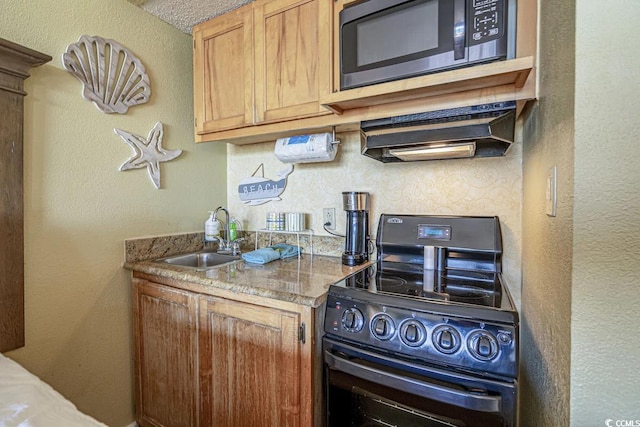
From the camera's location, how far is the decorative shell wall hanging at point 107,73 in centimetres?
146

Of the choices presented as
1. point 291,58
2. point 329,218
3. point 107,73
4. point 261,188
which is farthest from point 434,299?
point 107,73

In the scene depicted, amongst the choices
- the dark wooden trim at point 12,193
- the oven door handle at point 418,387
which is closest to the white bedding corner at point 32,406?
the dark wooden trim at point 12,193

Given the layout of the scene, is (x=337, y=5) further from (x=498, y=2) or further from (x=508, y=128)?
Result: (x=508, y=128)

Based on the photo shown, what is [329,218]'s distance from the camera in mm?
1832

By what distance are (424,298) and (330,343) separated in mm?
382

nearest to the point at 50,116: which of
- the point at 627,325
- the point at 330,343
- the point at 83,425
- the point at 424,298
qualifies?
the point at 83,425

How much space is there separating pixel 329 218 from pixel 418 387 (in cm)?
108

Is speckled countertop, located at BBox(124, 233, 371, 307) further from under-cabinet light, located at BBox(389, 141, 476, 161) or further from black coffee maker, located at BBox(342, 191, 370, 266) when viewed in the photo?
under-cabinet light, located at BBox(389, 141, 476, 161)

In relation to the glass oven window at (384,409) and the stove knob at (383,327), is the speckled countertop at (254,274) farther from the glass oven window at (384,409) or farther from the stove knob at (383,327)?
the glass oven window at (384,409)

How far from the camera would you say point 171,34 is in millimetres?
1886

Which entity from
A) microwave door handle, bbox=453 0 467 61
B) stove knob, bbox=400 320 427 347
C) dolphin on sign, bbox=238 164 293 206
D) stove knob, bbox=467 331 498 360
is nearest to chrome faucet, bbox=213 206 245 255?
dolphin on sign, bbox=238 164 293 206

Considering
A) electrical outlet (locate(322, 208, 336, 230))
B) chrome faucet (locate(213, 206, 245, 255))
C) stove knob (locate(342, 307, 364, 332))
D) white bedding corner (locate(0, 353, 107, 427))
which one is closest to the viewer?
white bedding corner (locate(0, 353, 107, 427))

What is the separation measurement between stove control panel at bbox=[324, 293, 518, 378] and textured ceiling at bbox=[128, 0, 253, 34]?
1.72 m

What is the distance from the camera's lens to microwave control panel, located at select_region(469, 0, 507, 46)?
988mm
